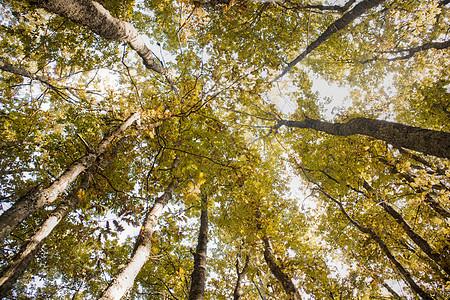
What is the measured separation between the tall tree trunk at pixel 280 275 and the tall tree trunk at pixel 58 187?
4.16 m

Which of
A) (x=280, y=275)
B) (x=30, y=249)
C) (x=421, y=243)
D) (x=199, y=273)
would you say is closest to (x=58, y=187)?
(x=30, y=249)

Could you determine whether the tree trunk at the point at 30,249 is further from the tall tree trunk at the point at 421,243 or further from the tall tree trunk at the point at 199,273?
the tall tree trunk at the point at 421,243

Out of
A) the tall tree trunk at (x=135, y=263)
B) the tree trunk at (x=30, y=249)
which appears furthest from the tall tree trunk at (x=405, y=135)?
the tree trunk at (x=30, y=249)

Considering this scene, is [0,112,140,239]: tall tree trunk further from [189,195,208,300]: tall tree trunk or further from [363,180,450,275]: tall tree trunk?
[363,180,450,275]: tall tree trunk

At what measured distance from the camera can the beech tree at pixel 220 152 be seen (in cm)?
293

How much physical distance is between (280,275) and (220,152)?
3145mm

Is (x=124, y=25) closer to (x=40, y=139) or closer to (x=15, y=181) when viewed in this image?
(x=40, y=139)

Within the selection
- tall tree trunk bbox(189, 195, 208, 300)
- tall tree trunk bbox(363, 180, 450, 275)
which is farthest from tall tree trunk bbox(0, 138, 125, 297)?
tall tree trunk bbox(363, 180, 450, 275)

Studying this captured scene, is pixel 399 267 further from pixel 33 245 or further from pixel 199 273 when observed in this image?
pixel 33 245

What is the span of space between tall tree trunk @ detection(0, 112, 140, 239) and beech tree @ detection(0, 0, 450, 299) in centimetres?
2

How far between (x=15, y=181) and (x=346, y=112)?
13.6m

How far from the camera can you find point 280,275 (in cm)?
414

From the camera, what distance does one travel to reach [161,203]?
4.08m

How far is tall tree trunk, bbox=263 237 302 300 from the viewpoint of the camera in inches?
148
